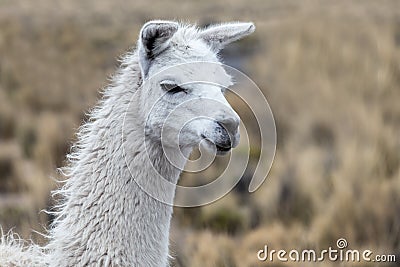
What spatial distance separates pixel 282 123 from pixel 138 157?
667 centimetres

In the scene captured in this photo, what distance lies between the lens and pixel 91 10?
23156mm

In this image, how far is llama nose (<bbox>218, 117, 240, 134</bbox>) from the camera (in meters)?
2.91

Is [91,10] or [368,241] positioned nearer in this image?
[368,241]

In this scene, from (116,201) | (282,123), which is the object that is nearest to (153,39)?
(116,201)

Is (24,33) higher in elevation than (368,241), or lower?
higher

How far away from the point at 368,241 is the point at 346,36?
781cm

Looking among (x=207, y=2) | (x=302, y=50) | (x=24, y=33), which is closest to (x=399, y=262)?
(x=302, y=50)

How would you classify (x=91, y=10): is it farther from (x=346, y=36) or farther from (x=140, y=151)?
(x=140, y=151)

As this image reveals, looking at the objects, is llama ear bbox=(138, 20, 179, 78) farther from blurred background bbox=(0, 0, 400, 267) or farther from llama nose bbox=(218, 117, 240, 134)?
blurred background bbox=(0, 0, 400, 267)

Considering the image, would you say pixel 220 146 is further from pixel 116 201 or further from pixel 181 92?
pixel 116 201

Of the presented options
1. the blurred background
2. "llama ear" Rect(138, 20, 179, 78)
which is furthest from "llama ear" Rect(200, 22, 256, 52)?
the blurred background

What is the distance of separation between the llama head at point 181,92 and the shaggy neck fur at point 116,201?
10cm

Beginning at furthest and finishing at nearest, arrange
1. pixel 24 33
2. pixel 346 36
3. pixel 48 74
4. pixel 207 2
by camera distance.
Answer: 1. pixel 207 2
2. pixel 24 33
3. pixel 346 36
4. pixel 48 74

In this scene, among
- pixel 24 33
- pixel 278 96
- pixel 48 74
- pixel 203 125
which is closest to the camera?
pixel 203 125
